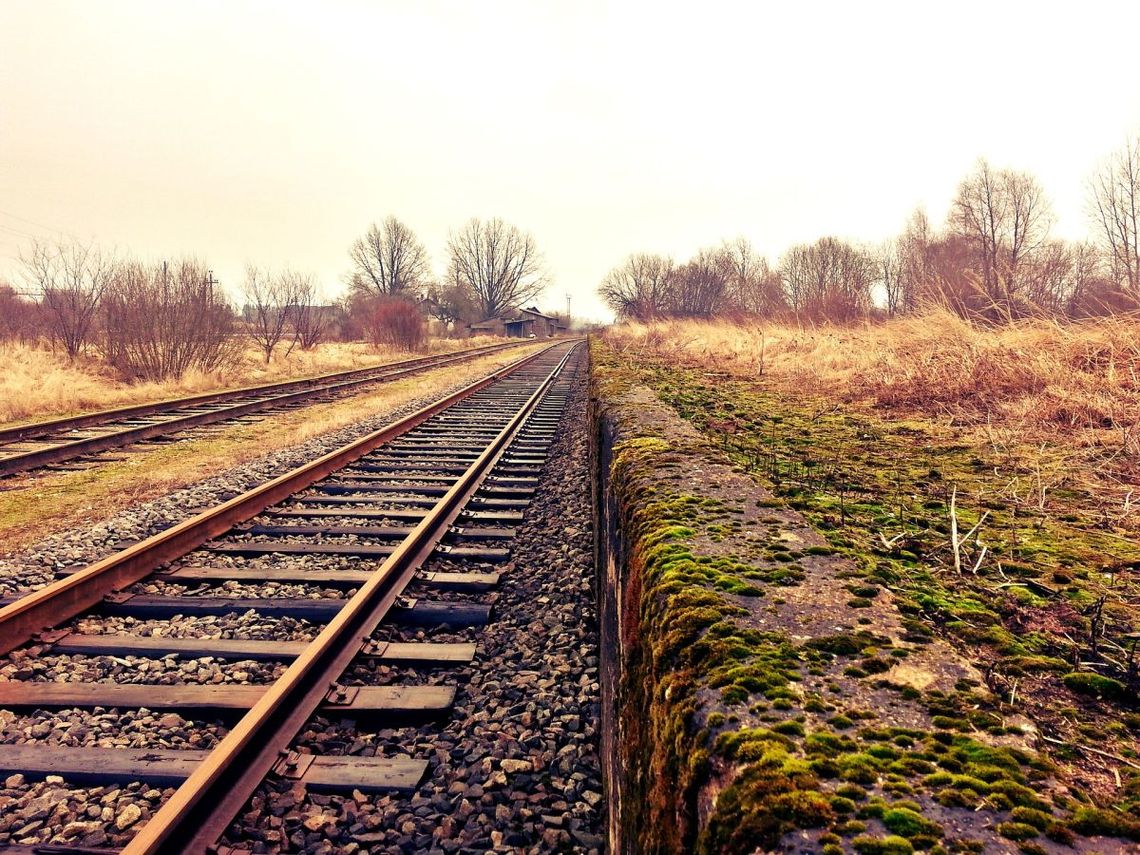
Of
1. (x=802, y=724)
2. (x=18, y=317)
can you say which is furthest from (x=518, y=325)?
(x=802, y=724)

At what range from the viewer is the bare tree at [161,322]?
16.5 meters

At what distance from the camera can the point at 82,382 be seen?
1500cm

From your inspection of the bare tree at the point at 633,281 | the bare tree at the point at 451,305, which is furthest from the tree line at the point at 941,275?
the bare tree at the point at 451,305

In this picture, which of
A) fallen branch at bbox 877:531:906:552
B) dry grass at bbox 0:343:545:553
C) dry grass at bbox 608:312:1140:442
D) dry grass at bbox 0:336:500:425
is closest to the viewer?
fallen branch at bbox 877:531:906:552

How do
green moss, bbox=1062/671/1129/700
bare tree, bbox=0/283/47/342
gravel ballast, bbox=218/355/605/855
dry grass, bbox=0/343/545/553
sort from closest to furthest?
1. green moss, bbox=1062/671/1129/700
2. gravel ballast, bbox=218/355/605/855
3. dry grass, bbox=0/343/545/553
4. bare tree, bbox=0/283/47/342

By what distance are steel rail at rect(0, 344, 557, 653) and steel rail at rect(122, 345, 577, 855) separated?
4.99ft

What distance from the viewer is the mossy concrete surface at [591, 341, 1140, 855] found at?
2.73 ft

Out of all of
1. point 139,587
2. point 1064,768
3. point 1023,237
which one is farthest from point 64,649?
point 1023,237

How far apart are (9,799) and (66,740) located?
12.9 inches

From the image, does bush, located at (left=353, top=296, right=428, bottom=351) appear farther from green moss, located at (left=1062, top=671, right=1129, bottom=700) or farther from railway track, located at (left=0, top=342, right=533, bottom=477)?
green moss, located at (left=1062, top=671, right=1129, bottom=700)

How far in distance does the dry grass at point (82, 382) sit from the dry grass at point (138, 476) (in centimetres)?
486

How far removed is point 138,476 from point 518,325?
84.4 m

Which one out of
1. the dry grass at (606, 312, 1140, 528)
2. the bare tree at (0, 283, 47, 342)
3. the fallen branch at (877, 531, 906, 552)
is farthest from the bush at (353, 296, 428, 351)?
the fallen branch at (877, 531, 906, 552)

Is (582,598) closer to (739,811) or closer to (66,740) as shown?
(66,740)
